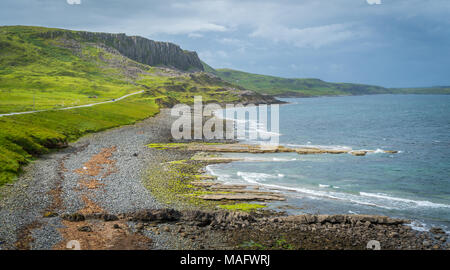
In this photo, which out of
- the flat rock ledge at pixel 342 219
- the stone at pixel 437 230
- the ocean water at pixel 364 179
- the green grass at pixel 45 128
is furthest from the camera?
the green grass at pixel 45 128

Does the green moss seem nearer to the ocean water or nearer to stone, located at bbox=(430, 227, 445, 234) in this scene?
the ocean water

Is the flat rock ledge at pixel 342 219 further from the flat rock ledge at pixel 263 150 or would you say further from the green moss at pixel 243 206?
the flat rock ledge at pixel 263 150

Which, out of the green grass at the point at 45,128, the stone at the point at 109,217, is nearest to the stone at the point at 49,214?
the stone at the point at 109,217

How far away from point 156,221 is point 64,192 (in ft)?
45.1

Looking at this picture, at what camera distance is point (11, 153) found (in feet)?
150

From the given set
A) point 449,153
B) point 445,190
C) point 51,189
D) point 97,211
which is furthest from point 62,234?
point 449,153

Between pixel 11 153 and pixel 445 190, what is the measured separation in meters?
59.8

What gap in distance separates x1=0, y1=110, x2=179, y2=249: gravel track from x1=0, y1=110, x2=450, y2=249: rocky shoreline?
8 centimetres

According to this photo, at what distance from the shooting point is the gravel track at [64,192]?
24.8m

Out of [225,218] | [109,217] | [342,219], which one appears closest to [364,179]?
[342,219]

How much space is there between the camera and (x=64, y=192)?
35688 mm

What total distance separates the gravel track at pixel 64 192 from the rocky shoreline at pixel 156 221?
8 cm

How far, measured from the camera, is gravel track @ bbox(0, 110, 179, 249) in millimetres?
24828

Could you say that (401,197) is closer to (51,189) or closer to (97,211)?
(97,211)
